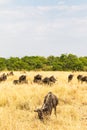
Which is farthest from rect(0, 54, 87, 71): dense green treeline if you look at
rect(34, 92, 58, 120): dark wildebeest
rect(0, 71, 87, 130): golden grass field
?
rect(34, 92, 58, 120): dark wildebeest

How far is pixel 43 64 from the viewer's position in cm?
4978

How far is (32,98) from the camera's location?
46.1 ft

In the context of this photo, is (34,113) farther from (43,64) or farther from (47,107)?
(43,64)

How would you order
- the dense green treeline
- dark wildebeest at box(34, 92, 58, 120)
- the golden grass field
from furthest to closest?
the dense green treeline → dark wildebeest at box(34, 92, 58, 120) → the golden grass field

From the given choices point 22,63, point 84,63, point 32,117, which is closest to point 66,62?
point 84,63

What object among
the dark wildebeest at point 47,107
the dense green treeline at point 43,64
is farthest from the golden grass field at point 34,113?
the dense green treeline at point 43,64

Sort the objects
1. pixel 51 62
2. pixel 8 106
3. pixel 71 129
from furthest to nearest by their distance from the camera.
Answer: pixel 51 62 < pixel 8 106 < pixel 71 129

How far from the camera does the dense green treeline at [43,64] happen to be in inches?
1860

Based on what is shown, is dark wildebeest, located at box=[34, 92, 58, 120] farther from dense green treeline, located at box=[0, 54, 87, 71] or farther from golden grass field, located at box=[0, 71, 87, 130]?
dense green treeline, located at box=[0, 54, 87, 71]

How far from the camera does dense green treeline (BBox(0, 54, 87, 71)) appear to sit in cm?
4725

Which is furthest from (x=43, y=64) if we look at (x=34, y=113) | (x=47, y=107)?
(x=47, y=107)

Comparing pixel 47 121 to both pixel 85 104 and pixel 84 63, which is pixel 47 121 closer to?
pixel 85 104

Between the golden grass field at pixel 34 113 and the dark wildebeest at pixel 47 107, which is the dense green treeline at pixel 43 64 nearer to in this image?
the golden grass field at pixel 34 113

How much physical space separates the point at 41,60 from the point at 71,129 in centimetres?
4159
